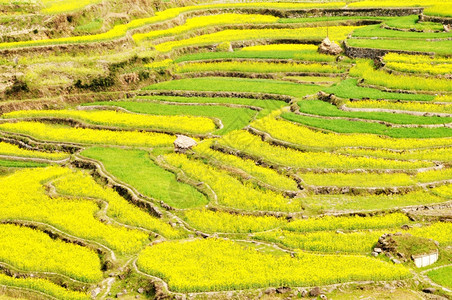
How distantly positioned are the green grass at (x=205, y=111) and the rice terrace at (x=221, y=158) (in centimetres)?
14

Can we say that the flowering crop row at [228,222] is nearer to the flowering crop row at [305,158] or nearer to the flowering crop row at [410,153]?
the flowering crop row at [305,158]

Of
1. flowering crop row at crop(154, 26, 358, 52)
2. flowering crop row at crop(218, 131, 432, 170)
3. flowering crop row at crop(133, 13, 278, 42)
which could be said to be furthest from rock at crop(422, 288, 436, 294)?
flowering crop row at crop(133, 13, 278, 42)

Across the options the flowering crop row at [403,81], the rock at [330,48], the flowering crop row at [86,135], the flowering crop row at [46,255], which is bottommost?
the flowering crop row at [46,255]

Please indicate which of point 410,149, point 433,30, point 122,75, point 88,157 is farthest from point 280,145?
point 433,30

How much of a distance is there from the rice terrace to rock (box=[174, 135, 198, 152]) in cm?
7

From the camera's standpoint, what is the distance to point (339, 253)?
19078mm

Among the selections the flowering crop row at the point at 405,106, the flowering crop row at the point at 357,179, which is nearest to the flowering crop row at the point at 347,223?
the flowering crop row at the point at 357,179

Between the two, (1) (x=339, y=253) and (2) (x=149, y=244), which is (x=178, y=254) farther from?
(1) (x=339, y=253)

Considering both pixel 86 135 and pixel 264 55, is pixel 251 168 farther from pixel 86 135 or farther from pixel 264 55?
pixel 264 55

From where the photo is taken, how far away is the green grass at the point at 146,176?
2312cm

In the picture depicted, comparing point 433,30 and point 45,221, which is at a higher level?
point 433,30

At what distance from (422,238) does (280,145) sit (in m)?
8.89

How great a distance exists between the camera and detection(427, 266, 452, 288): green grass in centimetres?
1744

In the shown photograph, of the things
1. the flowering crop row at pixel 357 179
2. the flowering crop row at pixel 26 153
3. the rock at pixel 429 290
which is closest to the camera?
the rock at pixel 429 290
